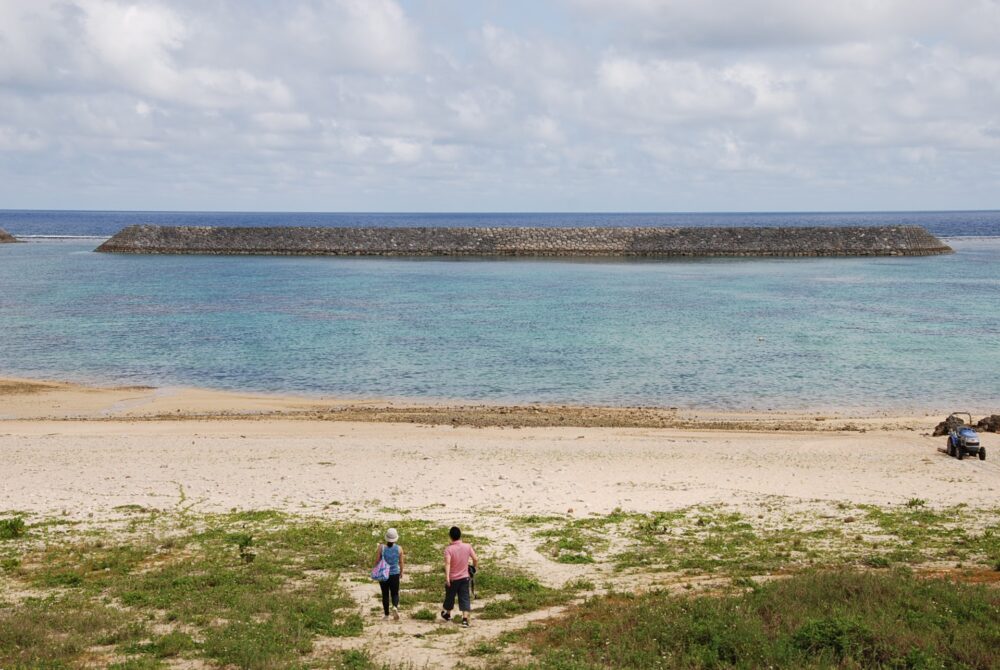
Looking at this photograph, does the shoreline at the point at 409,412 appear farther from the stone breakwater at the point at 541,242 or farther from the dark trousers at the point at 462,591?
the stone breakwater at the point at 541,242

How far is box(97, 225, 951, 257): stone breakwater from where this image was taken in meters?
113

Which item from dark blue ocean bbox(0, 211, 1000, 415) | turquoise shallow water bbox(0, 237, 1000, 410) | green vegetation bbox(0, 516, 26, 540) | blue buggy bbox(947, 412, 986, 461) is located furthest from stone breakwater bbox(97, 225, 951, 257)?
green vegetation bbox(0, 516, 26, 540)

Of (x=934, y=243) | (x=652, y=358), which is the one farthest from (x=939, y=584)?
(x=934, y=243)

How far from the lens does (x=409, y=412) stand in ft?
103

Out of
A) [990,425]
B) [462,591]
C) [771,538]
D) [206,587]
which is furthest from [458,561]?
[990,425]

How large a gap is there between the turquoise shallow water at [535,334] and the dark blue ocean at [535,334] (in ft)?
0.53

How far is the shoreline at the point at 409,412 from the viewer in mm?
29406

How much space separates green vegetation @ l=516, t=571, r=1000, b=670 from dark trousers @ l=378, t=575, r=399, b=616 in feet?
7.04

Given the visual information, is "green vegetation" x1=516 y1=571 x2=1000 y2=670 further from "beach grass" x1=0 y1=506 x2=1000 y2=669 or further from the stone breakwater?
the stone breakwater

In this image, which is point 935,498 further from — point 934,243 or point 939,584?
point 934,243

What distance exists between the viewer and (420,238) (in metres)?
118

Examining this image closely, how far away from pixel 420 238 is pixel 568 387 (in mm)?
85507

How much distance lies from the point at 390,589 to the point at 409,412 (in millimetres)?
18395

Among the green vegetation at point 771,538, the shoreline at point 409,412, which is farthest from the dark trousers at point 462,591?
the shoreline at point 409,412
